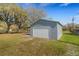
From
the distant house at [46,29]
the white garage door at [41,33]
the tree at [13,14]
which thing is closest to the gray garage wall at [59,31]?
the distant house at [46,29]

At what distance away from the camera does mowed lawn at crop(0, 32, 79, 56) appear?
2.74 meters

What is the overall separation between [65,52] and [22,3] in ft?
2.20

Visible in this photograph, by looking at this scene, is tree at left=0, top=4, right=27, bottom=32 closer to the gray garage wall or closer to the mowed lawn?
the mowed lawn

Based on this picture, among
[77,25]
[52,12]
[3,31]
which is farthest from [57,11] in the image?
[3,31]

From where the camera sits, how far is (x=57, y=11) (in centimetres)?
Result: 278

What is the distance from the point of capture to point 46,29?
279 cm

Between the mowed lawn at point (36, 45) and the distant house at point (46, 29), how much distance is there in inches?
1.9

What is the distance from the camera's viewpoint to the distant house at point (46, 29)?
277 cm

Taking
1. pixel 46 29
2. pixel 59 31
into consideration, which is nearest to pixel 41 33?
pixel 46 29

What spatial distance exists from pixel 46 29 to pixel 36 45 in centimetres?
20

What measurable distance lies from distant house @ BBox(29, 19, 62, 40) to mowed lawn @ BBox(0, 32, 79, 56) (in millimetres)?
49

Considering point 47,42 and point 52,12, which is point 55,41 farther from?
point 52,12

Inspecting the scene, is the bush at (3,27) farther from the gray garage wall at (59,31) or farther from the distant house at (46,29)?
the gray garage wall at (59,31)

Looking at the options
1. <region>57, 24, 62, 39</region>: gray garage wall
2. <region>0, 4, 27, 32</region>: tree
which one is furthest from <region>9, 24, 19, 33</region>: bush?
<region>57, 24, 62, 39</region>: gray garage wall
